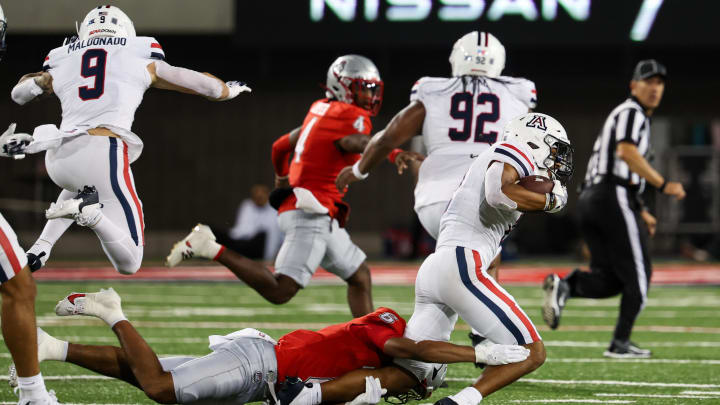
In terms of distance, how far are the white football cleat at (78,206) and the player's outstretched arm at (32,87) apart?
532 mm

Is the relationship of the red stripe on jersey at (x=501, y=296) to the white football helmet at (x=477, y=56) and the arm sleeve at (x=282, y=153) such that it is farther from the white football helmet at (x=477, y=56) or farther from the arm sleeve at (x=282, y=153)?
the arm sleeve at (x=282, y=153)

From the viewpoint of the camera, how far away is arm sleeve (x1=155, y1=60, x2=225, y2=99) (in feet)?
15.9

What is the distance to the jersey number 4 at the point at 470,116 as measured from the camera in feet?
17.1

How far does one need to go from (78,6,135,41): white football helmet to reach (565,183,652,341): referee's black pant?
302 centimetres

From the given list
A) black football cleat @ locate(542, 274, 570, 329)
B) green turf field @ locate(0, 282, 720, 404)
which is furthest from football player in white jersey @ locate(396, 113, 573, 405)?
black football cleat @ locate(542, 274, 570, 329)

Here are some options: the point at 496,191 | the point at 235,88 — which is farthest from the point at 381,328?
the point at 235,88

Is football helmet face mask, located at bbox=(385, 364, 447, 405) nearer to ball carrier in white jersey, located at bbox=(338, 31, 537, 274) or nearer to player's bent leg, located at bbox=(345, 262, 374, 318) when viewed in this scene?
ball carrier in white jersey, located at bbox=(338, 31, 537, 274)

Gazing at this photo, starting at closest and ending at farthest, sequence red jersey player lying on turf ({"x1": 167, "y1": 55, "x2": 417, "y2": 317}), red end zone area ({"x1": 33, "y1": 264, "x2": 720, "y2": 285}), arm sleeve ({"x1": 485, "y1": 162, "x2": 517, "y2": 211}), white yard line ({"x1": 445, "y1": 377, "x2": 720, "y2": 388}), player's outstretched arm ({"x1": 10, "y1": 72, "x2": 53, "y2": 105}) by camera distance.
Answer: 1. arm sleeve ({"x1": 485, "y1": 162, "x2": 517, "y2": 211})
2. player's outstretched arm ({"x1": 10, "y1": 72, "x2": 53, "y2": 105})
3. white yard line ({"x1": 445, "y1": 377, "x2": 720, "y2": 388})
4. red jersey player lying on turf ({"x1": 167, "y1": 55, "x2": 417, "y2": 317})
5. red end zone area ({"x1": 33, "y1": 264, "x2": 720, "y2": 285})

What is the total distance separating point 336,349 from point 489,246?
2.35 ft

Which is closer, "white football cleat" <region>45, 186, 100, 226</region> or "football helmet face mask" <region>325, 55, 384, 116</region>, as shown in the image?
"white football cleat" <region>45, 186, 100, 226</region>

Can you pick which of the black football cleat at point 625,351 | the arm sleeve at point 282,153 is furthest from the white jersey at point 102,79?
the black football cleat at point 625,351

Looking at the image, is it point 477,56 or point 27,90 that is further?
point 477,56

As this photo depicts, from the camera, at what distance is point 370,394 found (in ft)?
12.8

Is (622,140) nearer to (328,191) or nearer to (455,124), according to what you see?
(455,124)
